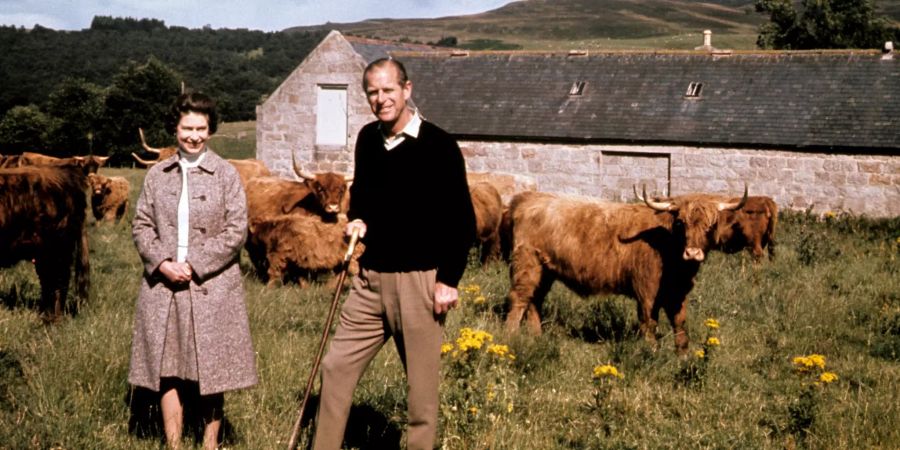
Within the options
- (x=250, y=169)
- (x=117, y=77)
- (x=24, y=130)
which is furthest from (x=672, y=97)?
(x=24, y=130)

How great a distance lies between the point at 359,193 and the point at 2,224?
15.4 feet

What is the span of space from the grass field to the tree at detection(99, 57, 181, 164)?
178 ft

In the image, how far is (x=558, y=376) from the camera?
6.55 meters

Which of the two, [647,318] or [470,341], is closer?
[470,341]

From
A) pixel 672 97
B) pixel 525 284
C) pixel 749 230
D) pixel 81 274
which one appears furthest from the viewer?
pixel 672 97

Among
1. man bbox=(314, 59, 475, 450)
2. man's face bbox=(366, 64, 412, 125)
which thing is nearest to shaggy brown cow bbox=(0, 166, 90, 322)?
man bbox=(314, 59, 475, 450)

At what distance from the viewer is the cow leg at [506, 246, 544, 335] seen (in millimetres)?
8547

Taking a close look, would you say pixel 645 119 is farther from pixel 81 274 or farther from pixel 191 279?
pixel 191 279

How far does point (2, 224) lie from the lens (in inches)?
285

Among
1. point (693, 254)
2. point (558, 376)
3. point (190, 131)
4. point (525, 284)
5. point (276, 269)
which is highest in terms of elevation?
point (190, 131)

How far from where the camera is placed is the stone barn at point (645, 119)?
1998 cm

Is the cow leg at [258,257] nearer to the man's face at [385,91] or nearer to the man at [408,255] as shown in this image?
the man at [408,255]

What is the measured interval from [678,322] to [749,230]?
19.5 feet

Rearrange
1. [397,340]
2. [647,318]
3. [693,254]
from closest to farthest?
[397,340]
[693,254]
[647,318]
